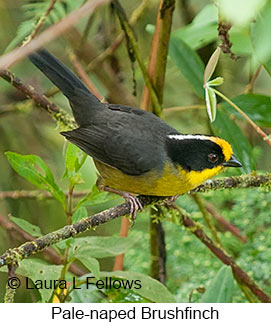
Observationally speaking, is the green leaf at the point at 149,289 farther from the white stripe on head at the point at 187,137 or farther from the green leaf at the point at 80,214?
the white stripe on head at the point at 187,137

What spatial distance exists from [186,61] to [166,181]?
0.58 m

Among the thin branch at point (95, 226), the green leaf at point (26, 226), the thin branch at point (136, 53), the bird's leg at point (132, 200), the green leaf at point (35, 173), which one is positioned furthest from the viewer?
the thin branch at point (136, 53)

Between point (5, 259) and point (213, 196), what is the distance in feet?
5.39

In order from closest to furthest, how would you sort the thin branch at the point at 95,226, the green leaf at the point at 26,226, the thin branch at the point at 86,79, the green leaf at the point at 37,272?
1. the thin branch at the point at 95,226
2. the green leaf at the point at 37,272
3. the green leaf at the point at 26,226
4. the thin branch at the point at 86,79

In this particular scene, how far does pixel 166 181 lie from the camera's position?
7.77 feet

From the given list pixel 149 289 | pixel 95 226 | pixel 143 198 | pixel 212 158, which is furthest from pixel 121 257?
pixel 95 226

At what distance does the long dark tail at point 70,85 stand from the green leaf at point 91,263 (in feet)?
2.69

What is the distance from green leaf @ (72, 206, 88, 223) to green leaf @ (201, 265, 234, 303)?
510 millimetres

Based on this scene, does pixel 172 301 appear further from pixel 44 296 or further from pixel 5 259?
pixel 5 259

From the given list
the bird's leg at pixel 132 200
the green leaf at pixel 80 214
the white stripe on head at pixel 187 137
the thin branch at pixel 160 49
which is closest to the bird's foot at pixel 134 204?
the bird's leg at pixel 132 200

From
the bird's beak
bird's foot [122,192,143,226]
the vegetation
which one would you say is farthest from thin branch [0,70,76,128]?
the bird's beak

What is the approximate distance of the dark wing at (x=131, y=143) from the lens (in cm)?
239

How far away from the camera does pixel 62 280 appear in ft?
6.39

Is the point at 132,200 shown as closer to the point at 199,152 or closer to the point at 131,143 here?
the point at 131,143
